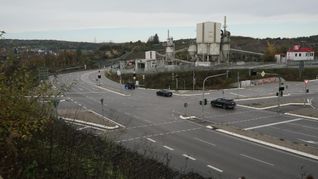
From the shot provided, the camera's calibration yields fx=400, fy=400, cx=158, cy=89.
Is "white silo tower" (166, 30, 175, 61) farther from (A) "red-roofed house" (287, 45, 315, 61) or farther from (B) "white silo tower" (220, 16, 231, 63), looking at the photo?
(A) "red-roofed house" (287, 45, 315, 61)

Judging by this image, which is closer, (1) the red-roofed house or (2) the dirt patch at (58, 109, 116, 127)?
(2) the dirt patch at (58, 109, 116, 127)

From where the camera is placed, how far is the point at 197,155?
93.3 feet

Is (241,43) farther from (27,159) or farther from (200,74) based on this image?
(27,159)

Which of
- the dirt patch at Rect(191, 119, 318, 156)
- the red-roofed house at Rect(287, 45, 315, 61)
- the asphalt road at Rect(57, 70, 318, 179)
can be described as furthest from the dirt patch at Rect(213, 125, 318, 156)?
the red-roofed house at Rect(287, 45, 315, 61)

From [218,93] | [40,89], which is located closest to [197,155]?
[40,89]

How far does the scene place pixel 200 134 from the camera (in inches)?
1391

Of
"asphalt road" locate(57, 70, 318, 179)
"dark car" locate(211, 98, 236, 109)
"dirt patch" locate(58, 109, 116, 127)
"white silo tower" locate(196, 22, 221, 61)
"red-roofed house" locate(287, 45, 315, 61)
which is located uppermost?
"white silo tower" locate(196, 22, 221, 61)

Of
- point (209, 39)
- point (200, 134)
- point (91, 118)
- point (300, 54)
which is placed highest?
point (209, 39)

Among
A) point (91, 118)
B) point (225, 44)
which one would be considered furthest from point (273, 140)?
point (225, 44)

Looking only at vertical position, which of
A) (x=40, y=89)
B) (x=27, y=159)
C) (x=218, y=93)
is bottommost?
(x=218, y=93)

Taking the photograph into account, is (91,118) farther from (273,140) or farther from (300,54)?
(300,54)

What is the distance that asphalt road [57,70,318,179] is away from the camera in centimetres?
2547

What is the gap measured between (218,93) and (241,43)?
14001 centimetres

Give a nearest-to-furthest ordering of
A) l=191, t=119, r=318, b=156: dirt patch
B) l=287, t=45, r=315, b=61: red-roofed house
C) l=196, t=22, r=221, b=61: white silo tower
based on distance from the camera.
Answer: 1. l=191, t=119, r=318, b=156: dirt patch
2. l=196, t=22, r=221, b=61: white silo tower
3. l=287, t=45, r=315, b=61: red-roofed house
